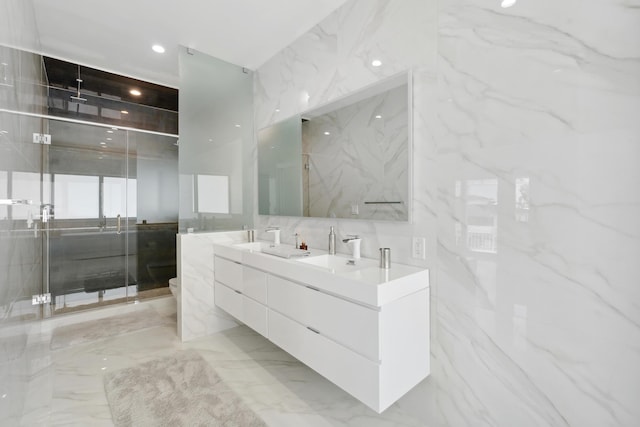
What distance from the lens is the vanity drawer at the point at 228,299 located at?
2428mm

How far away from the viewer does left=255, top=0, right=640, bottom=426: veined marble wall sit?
1.08m

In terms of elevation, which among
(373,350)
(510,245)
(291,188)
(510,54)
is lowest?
(373,350)

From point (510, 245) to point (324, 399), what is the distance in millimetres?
1460

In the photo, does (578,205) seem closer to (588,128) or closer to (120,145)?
(588,128)

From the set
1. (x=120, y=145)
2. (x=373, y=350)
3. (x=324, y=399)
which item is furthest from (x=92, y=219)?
(x=373, y=350)

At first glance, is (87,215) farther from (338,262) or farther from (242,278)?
(338,262)

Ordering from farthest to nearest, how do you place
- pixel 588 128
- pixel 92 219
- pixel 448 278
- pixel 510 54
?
1. pixel 92 219
2. pixel 448 278
3. pixel 510 54
4. pixel 588 128

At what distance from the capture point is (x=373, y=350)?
Answer: 134 centimetres

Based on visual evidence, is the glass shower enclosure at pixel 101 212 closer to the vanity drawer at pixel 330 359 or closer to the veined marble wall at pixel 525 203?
the vanity drawer at pixel 330 359

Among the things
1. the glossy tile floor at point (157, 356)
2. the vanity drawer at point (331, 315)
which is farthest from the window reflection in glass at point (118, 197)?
the vanity drawer at point (331, 315)

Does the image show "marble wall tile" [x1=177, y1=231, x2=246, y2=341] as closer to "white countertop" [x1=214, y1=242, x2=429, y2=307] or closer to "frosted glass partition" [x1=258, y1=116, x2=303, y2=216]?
"frosted glass partition" [x1=258, y1=116, x2=303, y2=216]

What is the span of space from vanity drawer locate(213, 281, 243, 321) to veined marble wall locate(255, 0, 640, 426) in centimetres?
140

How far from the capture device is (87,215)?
11.0ft

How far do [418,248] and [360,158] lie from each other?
28.2 inches
